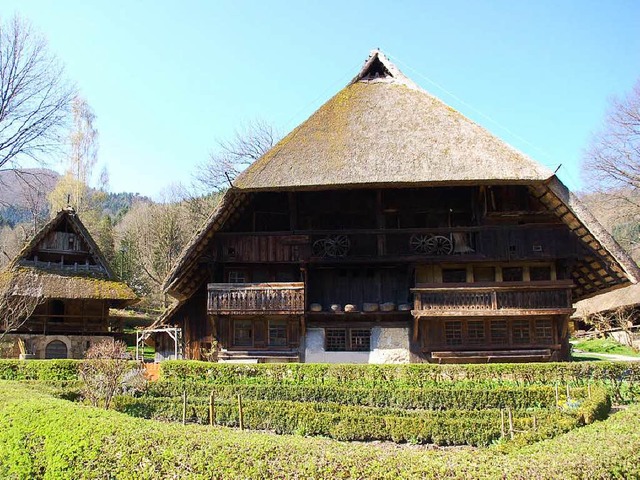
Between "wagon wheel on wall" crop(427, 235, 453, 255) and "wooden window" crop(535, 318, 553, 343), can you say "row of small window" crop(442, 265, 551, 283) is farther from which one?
"wooden window" crop(535, 318, 553, 343)

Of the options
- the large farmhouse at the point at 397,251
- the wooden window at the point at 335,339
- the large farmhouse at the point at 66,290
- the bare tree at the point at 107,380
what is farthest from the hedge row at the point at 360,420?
the large farmhouse at the point at 66,290

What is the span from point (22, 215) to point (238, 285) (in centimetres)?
10758

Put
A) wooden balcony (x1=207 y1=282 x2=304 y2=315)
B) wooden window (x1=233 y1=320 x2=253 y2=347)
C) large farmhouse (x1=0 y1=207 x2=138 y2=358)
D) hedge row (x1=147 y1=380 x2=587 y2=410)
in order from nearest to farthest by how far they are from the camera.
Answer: hedge row (x1=147 y1=380 x2=587 y2=410)
wooden balcony (x1=207 y1=282 x2=304 y2=315)
wooden window (x1=233 y1=320 x2=253 y2=347)
large farmhouse (x1=0 y1=207 x2=138 y2=358)

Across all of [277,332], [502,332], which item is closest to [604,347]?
[502,332]

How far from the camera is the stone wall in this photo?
31.4 meters

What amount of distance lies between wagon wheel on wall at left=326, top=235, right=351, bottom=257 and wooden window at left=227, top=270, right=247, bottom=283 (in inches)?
150

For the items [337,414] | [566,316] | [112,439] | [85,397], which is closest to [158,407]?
[85,397]

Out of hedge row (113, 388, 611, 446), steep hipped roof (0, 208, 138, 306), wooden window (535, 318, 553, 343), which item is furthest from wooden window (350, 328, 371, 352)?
steep hipped roof (0, 208, 138, 306)

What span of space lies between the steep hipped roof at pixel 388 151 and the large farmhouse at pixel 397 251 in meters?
0.07

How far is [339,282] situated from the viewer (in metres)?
24.4

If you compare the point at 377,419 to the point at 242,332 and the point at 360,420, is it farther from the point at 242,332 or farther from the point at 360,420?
the point at 242,332

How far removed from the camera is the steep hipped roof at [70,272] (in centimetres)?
3101

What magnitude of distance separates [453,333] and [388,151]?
7.36 metres

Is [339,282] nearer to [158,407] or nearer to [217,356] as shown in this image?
[217,356]
